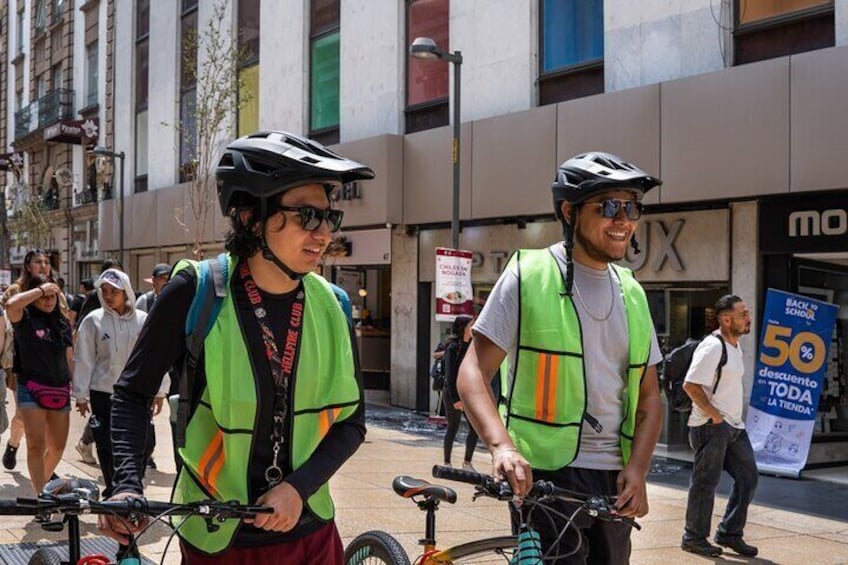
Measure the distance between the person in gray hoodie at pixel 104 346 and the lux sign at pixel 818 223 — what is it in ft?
22.9

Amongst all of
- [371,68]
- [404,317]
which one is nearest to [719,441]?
[404,317]

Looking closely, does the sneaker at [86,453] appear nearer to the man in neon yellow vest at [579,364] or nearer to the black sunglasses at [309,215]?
the man in neon yellow vest at [579,364]

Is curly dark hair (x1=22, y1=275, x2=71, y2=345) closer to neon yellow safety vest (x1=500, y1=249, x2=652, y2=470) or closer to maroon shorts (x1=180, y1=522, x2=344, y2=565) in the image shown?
neon yellow safety vest (x1=500, y1=249, x2=652, y2=470)

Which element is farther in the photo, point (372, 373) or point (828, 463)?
point (372, 373)

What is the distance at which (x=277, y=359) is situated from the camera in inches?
103

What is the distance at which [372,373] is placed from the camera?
62.1 feet

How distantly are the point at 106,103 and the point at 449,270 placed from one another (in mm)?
18994

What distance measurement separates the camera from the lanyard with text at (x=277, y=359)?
2.59 meters

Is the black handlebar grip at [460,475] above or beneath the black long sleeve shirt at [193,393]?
beneath

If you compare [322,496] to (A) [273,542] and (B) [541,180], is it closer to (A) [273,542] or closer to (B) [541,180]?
(A) [273,542]

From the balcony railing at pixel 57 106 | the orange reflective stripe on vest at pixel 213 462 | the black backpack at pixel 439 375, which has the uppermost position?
the balcony railing at pixel 57 106

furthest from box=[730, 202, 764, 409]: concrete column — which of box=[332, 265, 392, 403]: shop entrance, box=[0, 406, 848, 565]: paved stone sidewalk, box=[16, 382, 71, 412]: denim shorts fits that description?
box=[332, 265, 392, 403]: shop entrance

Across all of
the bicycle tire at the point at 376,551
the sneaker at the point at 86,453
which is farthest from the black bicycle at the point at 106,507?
the sneaker at the point at 86,453

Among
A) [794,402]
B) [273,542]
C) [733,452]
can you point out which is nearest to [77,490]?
[273,542]
